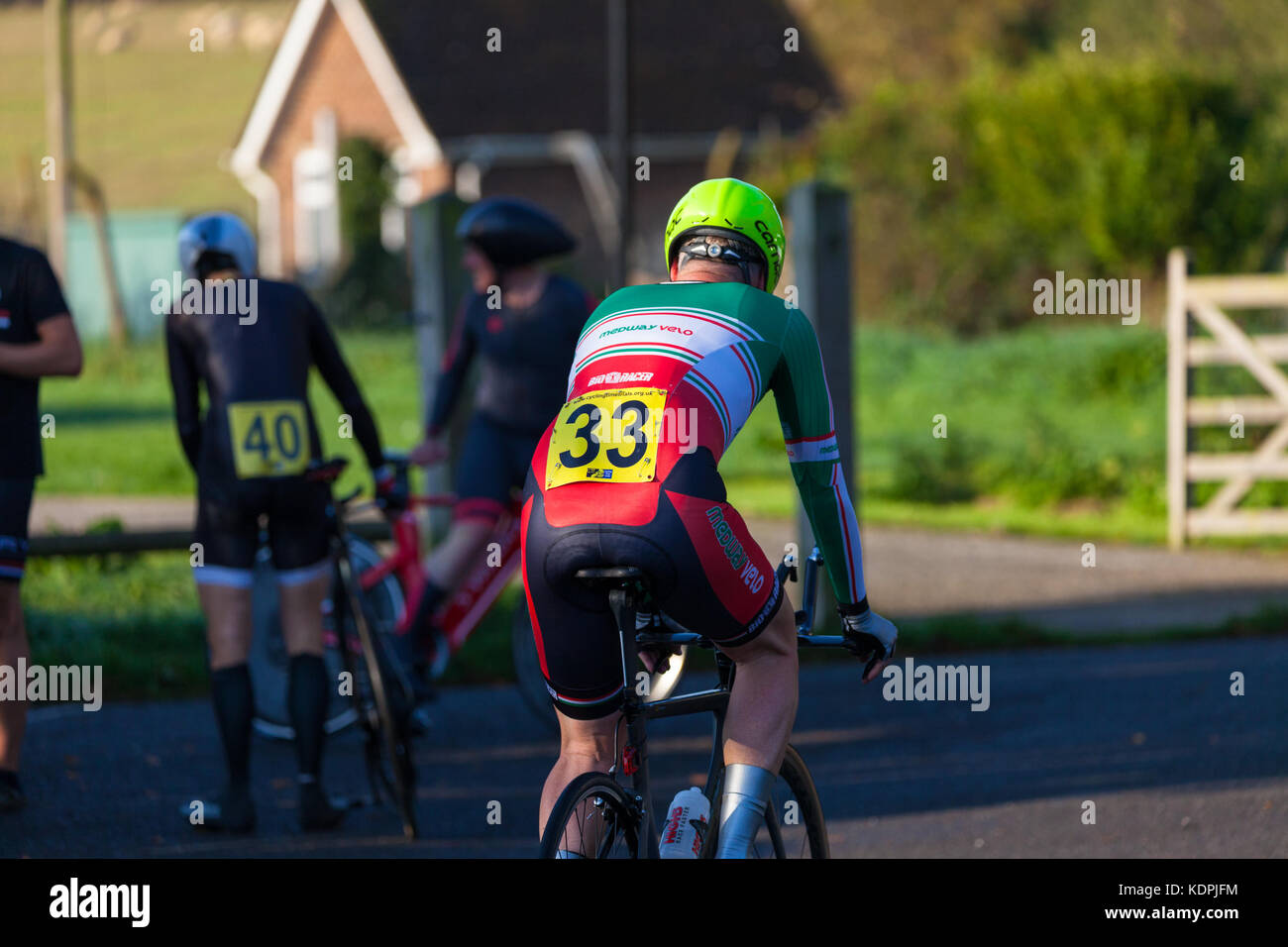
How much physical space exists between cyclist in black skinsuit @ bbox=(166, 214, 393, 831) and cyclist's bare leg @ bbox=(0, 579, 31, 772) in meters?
0.69

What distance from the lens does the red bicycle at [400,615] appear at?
738 cm

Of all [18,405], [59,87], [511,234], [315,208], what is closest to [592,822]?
[18,405]

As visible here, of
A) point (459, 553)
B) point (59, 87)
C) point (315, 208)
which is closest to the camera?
Answer: point (459, 553)

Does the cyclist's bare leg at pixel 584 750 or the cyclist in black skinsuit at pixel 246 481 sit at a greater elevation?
the cyclist in black skinsuit at pixel 246 481

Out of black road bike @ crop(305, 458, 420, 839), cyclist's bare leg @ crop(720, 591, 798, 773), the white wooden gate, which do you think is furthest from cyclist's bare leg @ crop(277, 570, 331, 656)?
the white wooden gate

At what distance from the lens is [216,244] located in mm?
6082

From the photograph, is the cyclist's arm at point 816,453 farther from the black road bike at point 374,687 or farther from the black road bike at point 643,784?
the black road bike at point 374,687

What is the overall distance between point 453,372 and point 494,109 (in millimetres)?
28247

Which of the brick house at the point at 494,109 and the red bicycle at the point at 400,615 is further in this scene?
the brick house at the point at 494,109

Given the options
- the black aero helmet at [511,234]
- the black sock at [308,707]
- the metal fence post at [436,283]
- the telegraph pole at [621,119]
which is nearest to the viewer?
the black sock at [308,707]

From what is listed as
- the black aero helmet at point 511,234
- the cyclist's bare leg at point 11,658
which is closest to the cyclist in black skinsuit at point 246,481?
the cyclist's bare leg at point 11,658

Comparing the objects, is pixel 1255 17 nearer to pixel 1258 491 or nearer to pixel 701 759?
pixel 1258 491

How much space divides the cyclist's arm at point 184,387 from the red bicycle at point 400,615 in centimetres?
119

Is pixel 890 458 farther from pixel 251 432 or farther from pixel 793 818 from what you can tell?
pixel 793 818
